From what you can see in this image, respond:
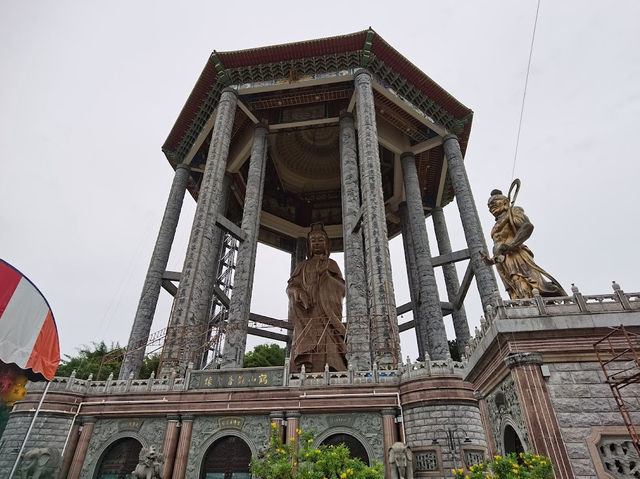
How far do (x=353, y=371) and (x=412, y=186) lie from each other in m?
14.2

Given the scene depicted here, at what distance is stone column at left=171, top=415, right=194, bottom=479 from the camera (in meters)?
12.8

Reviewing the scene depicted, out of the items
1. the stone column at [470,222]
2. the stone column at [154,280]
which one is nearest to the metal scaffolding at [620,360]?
the stone column at [470,222]

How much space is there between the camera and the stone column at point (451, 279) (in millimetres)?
22888

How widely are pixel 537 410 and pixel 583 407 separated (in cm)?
68

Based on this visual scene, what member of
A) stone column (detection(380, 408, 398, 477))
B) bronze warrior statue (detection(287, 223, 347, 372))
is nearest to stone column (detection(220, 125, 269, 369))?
bronze warrior statue (detection(287, 223, 347, 372))

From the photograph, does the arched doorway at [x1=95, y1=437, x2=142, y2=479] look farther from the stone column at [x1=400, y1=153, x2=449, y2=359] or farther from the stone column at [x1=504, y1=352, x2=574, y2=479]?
the stone column at [x1=400, y1=153, x2=449, y2=359]

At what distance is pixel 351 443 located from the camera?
12781mm

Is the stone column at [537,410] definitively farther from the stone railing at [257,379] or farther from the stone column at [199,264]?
the stone column at [199,264]

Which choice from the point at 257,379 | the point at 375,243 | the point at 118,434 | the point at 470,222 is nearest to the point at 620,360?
the point at 257,379

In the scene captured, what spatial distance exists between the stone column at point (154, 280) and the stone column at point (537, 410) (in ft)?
57.0

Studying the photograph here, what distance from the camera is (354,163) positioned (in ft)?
69.6

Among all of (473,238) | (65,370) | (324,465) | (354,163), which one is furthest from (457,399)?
(65,370)

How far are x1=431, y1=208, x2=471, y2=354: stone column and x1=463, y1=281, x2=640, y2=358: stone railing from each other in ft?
51.8

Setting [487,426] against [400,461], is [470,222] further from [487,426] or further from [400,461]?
[487,426]
